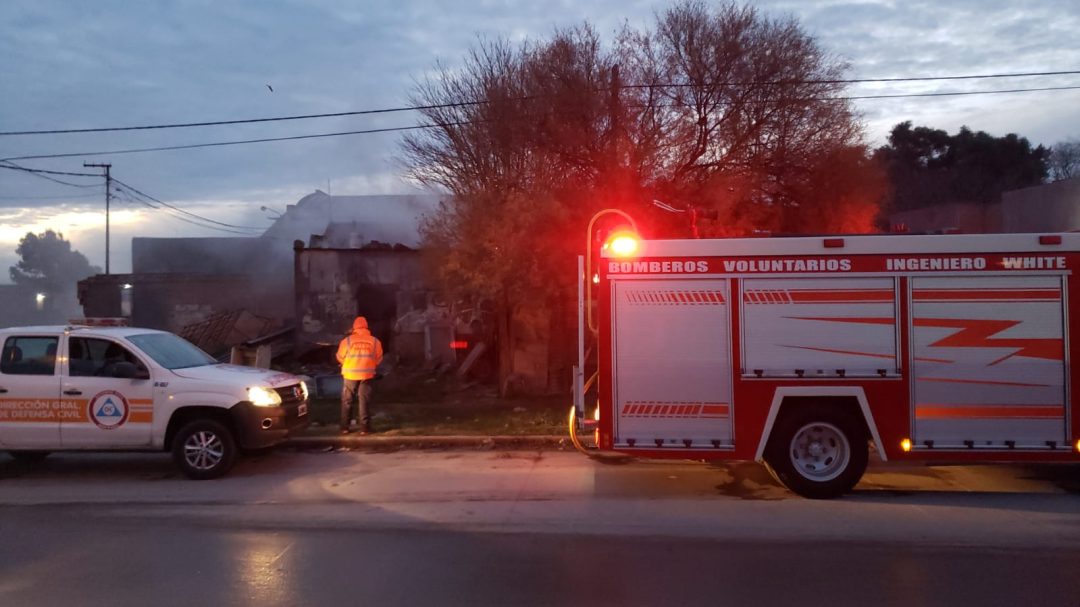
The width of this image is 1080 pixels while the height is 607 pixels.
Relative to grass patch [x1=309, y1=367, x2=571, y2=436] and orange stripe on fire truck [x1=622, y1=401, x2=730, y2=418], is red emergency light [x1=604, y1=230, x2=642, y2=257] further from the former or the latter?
grass patch [x1=309, y1=367, x2=571, y2=436]

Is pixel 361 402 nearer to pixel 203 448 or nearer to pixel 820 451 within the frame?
pixel 203 448

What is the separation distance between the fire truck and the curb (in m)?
3.30

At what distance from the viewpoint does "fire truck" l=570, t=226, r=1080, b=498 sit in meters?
7.86

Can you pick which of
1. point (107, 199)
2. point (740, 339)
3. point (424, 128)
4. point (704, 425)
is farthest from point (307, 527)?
point (107, 199)

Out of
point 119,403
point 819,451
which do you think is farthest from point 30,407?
point 819,451

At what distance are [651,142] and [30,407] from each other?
394 inches

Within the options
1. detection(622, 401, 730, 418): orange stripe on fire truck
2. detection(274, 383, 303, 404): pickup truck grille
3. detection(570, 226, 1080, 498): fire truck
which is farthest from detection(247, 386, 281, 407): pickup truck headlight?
detection(622, 401, 730, 418): orange stripe on fire truck

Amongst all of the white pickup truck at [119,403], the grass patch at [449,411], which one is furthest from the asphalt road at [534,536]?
the grass patch at [449,411]

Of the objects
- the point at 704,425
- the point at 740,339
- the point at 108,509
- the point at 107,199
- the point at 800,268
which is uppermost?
the point at 107,199

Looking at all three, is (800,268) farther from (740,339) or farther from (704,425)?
(704,425)

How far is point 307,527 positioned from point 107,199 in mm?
41551

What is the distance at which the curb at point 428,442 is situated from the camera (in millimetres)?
11055

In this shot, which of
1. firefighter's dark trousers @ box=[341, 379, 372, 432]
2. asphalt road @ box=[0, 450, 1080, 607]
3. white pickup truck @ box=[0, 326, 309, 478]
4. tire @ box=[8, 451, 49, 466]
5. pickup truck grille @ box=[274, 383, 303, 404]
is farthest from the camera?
firefighter's dark trousers @ box=[341, 379, 372, 432]

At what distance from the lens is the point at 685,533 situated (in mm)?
6910
